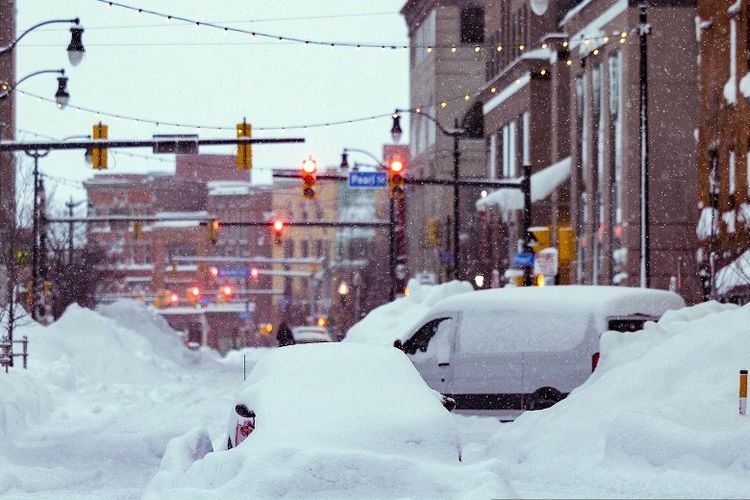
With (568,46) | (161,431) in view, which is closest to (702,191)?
(568,46)

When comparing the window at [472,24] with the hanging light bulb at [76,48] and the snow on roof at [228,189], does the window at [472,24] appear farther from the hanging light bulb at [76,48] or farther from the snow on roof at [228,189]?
the hanging light bulb at [76,48]

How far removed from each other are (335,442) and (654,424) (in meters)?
3.66

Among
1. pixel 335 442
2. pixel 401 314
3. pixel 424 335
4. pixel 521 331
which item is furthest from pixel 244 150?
pixel 335 442

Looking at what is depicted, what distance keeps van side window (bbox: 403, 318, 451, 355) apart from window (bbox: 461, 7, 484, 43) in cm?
7736

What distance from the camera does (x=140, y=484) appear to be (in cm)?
1573

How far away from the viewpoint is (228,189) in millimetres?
138500

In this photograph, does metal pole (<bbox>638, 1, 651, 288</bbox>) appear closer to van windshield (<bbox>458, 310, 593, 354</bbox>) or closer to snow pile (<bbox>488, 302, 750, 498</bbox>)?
van windshield (<bbox>458, 310, 593, 354</bbox>)

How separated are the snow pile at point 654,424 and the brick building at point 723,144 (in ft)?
59.8

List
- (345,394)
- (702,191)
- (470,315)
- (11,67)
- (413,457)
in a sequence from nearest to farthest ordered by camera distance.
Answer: (413,457) < (345,394) < (470,315) < (702,191) < (11,67)

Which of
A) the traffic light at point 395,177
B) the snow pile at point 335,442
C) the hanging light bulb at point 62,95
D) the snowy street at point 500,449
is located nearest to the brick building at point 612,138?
the traffic light at point 395,177

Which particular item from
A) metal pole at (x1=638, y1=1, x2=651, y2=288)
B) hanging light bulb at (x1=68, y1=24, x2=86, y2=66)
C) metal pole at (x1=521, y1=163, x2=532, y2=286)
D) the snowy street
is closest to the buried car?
the snowy street

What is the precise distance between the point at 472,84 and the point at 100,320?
54499 mm

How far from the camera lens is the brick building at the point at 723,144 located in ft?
120

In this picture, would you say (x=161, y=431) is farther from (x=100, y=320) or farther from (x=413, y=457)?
(x=100, y=320)
